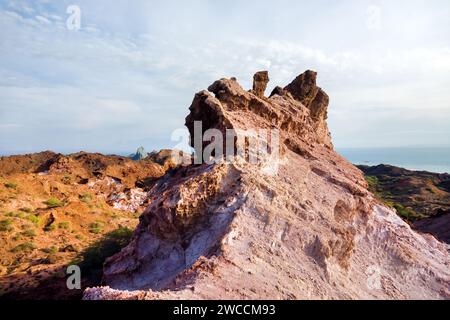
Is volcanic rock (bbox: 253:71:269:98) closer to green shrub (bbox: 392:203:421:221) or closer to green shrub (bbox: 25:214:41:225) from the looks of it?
green shrub (bbox: 25:214:41:225)

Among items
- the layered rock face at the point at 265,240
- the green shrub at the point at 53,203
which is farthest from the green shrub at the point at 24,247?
the layered rock face at the point at 265,240

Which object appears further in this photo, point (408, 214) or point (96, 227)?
point (408, 214)

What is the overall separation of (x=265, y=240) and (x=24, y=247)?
12453 millimetres

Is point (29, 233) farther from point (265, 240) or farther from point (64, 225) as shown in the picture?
point (265, 240)

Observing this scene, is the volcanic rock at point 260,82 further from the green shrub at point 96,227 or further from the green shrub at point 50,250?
the green shrub at point 96,227

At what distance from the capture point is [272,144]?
853 centimetres

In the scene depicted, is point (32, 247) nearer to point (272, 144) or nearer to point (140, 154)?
point (272, 144)

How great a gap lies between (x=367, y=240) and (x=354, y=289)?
205 centimetres

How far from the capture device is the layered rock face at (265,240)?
5.38m

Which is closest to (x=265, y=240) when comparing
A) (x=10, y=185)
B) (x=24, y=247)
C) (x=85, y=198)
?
(x=24, y=247)

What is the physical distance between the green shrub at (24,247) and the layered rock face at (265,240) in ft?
26.8

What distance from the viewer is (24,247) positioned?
14.5 meters

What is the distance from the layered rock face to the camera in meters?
5.38

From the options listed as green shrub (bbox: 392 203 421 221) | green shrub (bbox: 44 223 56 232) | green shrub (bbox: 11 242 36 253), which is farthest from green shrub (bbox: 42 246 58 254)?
green shrub (bbox: 392 203 421 221)
